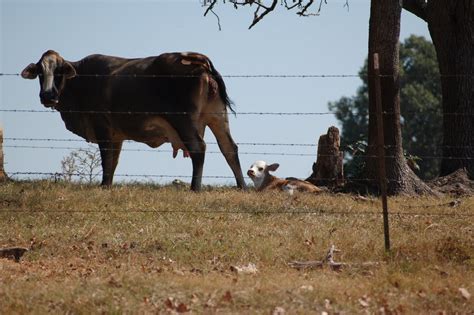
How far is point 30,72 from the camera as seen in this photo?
21.2 meters

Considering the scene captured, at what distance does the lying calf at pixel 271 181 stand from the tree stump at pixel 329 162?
71cm

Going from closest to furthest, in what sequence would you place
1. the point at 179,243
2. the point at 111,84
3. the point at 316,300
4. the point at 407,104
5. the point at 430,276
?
1. the point at 316,300
2. the point at 430,276
3. the point at 179,243
4. the point at 111,84
5. the point at 407,104

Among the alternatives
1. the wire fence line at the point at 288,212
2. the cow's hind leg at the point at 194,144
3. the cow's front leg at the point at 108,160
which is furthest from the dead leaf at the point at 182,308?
the cow's front leg at the point at 108,160

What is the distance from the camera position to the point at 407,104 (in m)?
58.7

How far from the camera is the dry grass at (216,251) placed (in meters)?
11.3

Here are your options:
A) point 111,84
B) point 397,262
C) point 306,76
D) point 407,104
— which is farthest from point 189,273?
point 407,104

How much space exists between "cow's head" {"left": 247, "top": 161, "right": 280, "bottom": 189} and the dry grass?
10.3ft

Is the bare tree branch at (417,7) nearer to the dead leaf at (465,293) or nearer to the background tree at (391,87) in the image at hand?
the background tree at (391,87)

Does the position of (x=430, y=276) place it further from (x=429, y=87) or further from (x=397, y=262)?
(x=429, y=87)

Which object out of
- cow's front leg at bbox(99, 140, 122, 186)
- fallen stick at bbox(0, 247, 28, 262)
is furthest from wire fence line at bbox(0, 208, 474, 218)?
cow's front leg at bbox(99, 140, 122, 186)

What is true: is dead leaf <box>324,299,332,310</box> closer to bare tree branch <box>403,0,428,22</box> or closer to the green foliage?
bare tree branch <box>403,0,428,22</box>

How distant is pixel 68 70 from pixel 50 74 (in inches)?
17.1

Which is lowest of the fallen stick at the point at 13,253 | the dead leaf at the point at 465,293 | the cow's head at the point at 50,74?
the dead leaf at the point at 465,293

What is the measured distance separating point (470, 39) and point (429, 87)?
4029 centimetres
